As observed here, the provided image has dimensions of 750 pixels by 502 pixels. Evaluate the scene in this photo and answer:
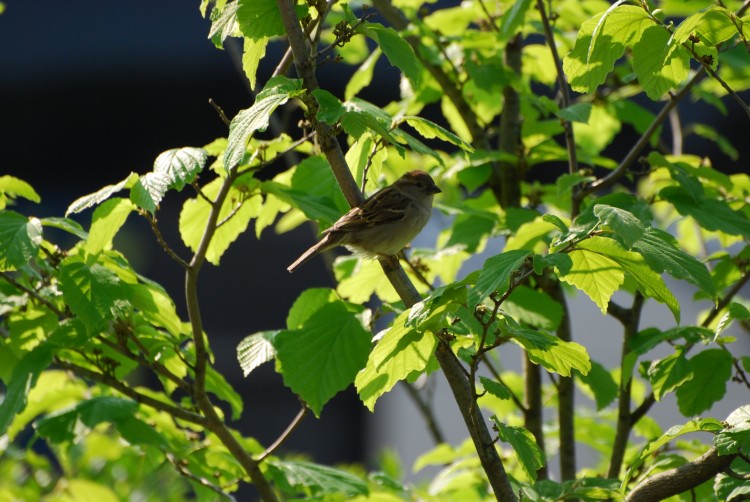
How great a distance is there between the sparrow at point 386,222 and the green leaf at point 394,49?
0.46 m

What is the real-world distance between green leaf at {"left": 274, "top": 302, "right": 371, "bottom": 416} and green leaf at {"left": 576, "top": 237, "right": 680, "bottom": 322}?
0.79 meters

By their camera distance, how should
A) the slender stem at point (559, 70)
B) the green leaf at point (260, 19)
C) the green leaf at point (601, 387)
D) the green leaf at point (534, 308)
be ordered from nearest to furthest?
the green leaf at point (260, 19)
the slender stem at point (559, 70)
the green leaf at point (534, 308)
the green leaf at point (601, 387)

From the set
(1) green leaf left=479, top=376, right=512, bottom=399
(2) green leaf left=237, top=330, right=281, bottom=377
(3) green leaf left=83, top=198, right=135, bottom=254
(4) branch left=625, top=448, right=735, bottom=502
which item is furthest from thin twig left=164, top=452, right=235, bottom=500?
(4) branch left=625, top=448, right=735, bottom=502

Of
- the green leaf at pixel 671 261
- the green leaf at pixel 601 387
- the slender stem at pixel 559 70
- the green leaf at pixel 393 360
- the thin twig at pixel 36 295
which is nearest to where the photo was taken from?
the green leaf at pixel 671 261

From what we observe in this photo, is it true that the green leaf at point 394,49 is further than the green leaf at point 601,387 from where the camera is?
No

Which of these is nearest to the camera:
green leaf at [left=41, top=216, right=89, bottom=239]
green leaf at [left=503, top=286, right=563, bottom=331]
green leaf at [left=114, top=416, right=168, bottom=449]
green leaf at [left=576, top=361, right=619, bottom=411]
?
green leaf at [left=41, top=216, right=89, bottom=239]

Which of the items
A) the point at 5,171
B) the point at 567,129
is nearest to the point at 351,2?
the point at 567,129

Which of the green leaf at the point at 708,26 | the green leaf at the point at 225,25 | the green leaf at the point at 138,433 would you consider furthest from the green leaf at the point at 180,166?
the green leaf at the point at 708,26

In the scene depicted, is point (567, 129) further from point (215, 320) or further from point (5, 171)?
point (5, 171)

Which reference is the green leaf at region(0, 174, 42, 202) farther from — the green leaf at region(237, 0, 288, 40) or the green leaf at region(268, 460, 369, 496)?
the green leaf at region(268, 460, 369, 496)

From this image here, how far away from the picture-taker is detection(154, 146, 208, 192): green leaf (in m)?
2.13

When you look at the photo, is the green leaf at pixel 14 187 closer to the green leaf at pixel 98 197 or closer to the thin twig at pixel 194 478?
the green leaf at pixel 98 197

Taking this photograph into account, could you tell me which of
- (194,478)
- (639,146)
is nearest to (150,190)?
(194,478)

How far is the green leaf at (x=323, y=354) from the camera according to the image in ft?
7.51
